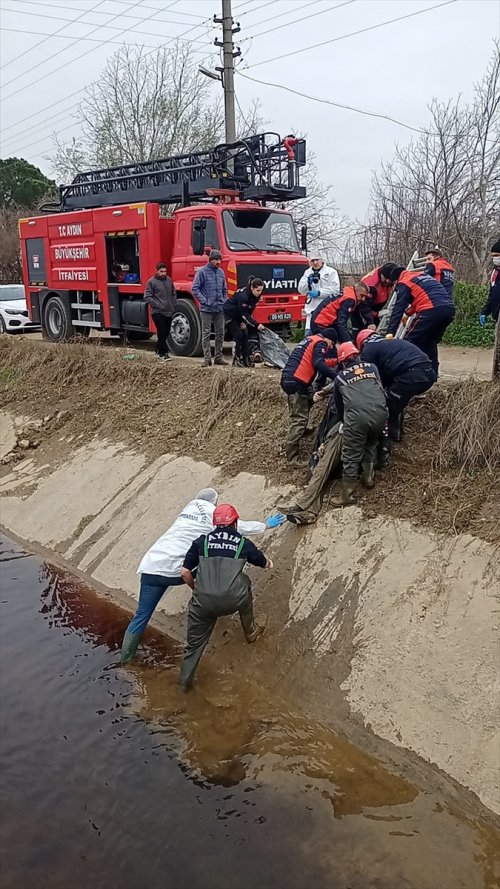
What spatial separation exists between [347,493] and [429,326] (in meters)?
2.01

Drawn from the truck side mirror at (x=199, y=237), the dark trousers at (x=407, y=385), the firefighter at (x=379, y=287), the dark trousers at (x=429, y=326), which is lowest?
the dark trousers at (x=407, y=385)

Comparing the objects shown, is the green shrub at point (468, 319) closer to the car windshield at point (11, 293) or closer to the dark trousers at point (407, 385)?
the dark trousers at point (407, 385)

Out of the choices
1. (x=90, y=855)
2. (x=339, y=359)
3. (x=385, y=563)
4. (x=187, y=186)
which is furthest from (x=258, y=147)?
(x=90, y=855)

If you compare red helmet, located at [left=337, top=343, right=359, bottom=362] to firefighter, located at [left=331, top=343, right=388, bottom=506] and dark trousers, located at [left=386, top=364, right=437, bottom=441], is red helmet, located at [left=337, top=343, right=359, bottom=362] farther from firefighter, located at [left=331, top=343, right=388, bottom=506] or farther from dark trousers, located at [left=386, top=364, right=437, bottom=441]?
dark trousers, located at [left=386, top=364, right=437, bottom=441]

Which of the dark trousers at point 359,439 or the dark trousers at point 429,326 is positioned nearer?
the dark trousers at point 359,439

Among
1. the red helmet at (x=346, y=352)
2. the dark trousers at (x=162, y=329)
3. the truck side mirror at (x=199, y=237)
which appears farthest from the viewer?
the dark trousers at (x=162, y=329)

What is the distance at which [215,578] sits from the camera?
5.78m

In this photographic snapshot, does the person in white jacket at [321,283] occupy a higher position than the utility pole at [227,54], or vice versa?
the utility pole at [227,54]

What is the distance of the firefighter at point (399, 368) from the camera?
691 cm

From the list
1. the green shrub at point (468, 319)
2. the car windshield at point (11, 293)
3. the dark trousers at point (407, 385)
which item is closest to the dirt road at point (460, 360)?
the green shrub at point (468, 319)

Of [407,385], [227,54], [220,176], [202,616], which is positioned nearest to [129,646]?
[202,616]

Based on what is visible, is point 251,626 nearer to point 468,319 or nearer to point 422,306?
point 422,306

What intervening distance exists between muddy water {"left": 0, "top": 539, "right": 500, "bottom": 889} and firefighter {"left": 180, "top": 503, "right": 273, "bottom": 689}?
506mm

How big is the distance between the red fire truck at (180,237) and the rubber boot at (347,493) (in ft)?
17.8
